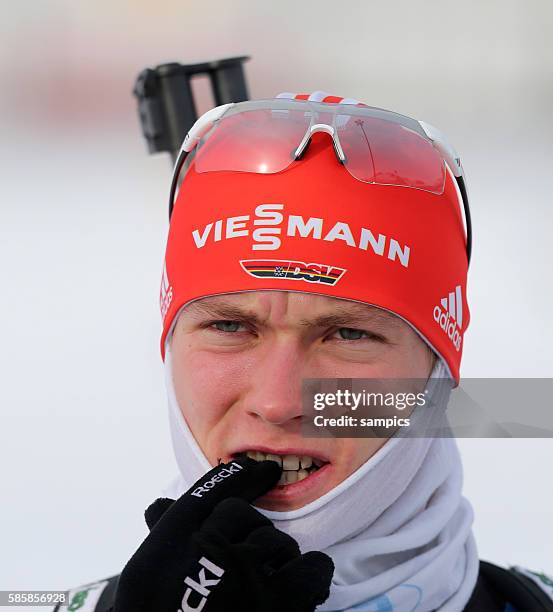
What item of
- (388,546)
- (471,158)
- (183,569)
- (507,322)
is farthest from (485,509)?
(471,158)

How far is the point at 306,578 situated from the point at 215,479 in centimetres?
27

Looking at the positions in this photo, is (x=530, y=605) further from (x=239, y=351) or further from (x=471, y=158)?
(x=471, y=158)

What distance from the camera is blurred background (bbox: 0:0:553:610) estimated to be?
10.8 feet

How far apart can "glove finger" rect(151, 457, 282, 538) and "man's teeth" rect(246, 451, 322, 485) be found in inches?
0.9

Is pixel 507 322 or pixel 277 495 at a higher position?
pixel 277 495

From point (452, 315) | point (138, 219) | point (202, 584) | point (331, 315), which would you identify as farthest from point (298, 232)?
point (138, 219)

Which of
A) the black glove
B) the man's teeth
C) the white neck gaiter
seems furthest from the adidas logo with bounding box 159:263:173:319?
the black glove

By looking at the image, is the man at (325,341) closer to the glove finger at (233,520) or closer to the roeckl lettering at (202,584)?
the glove finger at (233,520)

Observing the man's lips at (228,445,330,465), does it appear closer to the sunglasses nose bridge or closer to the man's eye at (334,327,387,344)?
the man's eye at (334,327,387,344)

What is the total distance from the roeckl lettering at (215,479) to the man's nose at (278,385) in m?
0.12

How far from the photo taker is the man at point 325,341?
6.69ft

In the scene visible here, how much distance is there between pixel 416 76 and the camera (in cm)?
643

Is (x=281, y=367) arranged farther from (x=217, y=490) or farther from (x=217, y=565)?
(x=217, y=565)

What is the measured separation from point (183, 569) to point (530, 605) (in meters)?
0.92
